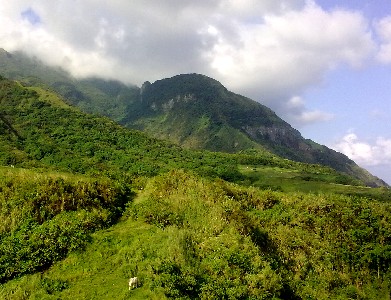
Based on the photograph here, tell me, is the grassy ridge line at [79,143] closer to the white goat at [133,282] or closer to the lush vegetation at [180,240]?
the lush vegetation at [180,240]

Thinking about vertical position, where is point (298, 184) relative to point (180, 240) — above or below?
above

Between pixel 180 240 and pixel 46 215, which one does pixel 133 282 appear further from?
pixel 46 215

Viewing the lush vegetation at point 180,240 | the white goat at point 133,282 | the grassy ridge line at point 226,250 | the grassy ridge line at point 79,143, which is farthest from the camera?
the grassy ridge line at point 79,143

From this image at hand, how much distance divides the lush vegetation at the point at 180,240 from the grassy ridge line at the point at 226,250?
50mm

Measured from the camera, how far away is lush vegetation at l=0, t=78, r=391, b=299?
12871mm

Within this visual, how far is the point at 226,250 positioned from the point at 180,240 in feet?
5.90

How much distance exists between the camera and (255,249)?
15.1 metres

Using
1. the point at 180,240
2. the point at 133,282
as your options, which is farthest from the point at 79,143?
the point at 133,282

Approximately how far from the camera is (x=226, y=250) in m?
14.6

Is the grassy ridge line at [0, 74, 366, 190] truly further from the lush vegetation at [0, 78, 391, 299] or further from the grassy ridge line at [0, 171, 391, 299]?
the grassy ridge line at [0, 171, 391, 299]

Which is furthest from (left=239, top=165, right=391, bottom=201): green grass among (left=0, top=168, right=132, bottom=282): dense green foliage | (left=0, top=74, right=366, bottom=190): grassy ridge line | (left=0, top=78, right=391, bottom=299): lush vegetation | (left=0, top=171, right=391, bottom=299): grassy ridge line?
(left=0, top=168, right=132, bottom=282): dense green foliage

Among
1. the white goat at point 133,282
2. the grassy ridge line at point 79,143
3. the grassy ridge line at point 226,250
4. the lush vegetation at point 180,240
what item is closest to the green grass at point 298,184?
the grassy ridge line at point 79,143

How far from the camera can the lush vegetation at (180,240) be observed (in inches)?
507

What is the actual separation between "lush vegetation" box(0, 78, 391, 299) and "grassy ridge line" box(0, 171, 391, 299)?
0.05 m
